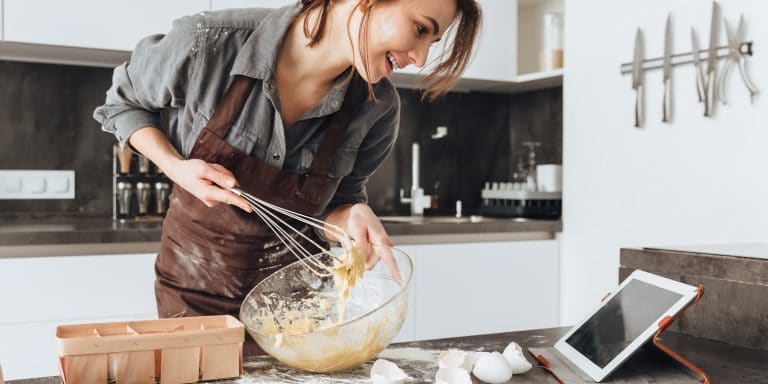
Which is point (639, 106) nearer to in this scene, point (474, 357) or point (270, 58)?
point (270, 58)

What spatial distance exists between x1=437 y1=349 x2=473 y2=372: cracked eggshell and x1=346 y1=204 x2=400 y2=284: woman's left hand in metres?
0.16

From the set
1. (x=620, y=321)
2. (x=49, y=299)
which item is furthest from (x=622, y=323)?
(x=49, y=299)

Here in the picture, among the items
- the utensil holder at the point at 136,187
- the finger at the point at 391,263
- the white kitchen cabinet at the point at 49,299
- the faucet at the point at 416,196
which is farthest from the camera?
the faucet at the point at 416,196

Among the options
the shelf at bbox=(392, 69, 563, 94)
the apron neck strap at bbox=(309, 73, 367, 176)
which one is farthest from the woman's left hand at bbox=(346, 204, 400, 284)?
the shelf at bbox=(392, 69, 563, 94)

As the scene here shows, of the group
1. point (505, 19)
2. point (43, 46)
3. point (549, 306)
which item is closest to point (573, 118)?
point (505, 19)

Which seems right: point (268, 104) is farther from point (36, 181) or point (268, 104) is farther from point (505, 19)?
point (505, 19)

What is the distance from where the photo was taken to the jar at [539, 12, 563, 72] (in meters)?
3.07

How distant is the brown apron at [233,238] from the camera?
153 cm

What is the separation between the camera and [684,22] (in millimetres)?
2391

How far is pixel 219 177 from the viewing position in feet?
4.23

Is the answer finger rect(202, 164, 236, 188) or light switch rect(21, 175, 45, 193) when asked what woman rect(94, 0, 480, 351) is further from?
light switch rect(21, 175, 45, 193)

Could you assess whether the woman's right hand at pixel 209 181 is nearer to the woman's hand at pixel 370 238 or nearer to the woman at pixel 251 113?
the woman at pixel 251 113

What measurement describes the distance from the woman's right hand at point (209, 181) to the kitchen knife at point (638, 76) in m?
1.69

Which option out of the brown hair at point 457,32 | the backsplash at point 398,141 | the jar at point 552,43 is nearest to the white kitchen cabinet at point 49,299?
the backsplash at point 398,141
